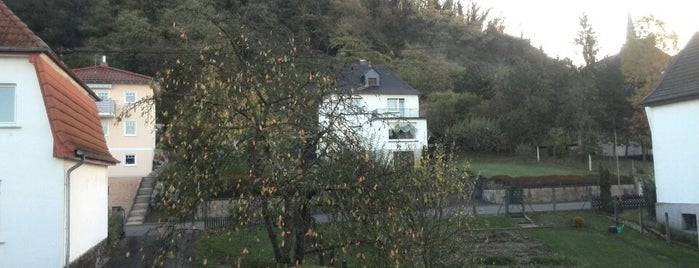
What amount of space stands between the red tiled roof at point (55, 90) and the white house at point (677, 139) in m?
22.0

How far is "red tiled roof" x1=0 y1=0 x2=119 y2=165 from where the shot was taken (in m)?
11.9

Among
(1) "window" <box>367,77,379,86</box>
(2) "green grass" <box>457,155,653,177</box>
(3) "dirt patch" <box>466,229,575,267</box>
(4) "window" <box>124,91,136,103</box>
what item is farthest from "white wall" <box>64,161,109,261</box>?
(1) "window" <box>367,77,379,86</box>

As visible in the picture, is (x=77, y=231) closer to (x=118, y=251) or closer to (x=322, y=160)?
(x=118, y=251)

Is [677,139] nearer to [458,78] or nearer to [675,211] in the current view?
[675,211]

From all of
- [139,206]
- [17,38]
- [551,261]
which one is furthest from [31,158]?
[139,206]

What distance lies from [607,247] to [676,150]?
521 centimetres

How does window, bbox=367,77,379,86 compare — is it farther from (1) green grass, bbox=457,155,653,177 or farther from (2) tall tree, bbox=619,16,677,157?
(2) tall tree, bbox=619,16,677,157

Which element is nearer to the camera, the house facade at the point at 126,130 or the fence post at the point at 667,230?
the fence post at the point at 667,230

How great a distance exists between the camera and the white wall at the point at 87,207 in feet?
42.9

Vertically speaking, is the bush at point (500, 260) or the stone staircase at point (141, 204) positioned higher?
the stone staircase at point (141, 204)

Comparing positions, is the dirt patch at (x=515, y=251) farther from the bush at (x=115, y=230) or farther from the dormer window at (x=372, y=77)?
the dormer window at (x=372, y=77)

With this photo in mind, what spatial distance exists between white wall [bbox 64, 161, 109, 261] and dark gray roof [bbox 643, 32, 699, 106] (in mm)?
22024

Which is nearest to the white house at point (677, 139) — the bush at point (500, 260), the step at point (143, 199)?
the bush at point (500, 260)

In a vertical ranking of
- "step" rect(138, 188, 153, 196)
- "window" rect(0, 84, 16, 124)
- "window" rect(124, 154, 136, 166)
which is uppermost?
"window" rect(0, 84, 16, 124)
